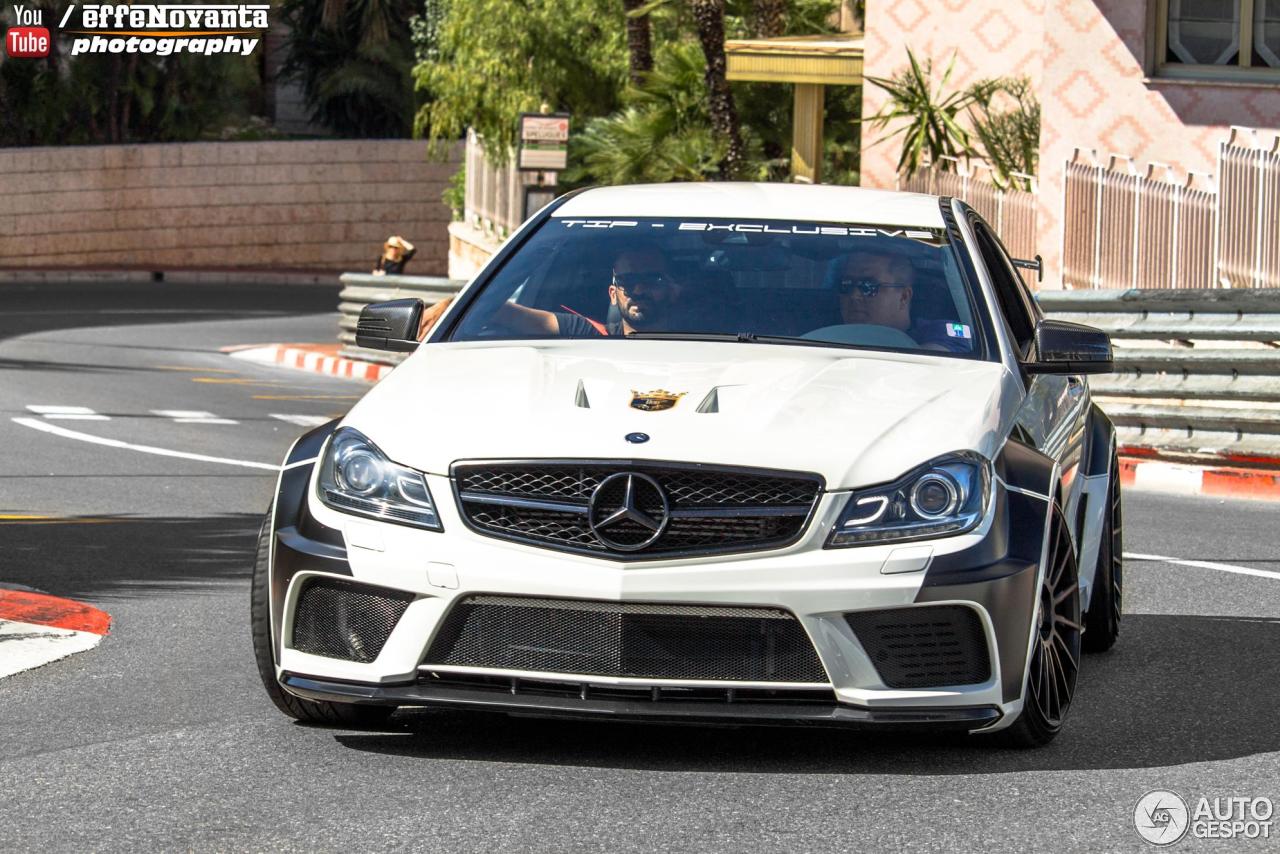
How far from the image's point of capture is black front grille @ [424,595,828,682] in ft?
18.3

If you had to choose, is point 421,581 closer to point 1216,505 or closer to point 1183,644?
point 1183,644

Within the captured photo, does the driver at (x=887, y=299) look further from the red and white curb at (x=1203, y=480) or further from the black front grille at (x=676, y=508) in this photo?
the red and white curb at (x=1203, y=480)

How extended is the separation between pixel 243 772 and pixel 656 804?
106 cm

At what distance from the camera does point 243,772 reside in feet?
18.8

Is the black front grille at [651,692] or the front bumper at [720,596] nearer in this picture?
the front bumper at [720,596]

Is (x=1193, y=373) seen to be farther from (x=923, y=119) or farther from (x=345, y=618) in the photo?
(x=923, y=119)

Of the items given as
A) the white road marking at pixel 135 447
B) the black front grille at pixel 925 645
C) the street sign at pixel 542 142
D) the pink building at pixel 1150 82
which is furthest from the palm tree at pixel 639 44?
the black front grille at pixel 925 645

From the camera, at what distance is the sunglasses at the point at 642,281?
279 inches

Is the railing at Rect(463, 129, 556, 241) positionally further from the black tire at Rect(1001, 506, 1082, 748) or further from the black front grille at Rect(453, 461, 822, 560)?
the black front grille at Rect(453, 461, 822, 560)

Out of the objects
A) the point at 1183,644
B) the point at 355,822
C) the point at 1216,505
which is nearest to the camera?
the point at 355,822

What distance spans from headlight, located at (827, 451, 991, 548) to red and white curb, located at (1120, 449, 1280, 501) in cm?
835

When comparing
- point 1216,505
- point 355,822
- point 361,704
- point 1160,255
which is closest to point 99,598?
point 361,704

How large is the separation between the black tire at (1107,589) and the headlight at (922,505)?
2014 millimetres

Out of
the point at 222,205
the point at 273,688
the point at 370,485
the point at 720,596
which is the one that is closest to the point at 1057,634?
the point at 720,596
